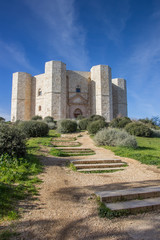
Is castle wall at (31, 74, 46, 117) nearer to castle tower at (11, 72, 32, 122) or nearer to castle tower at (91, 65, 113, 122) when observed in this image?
castle tower at (11, 72, 32, 122)

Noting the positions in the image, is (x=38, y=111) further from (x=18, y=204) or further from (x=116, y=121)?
(x=18, y=204)

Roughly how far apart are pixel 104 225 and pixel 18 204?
1385 mm

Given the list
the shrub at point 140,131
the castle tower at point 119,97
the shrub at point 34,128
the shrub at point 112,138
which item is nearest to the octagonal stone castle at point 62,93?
the castle tower at point 119,97

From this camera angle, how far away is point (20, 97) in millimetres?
25875

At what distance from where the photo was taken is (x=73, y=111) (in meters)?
26.6

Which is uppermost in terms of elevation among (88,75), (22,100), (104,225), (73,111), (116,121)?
(88,75)

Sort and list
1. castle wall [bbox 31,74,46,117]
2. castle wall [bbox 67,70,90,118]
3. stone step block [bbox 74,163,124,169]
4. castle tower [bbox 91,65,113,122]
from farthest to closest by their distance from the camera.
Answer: castle wall [bbox 67,70,90,118] < castle wall [bbox 31,74,46,117] < castle tower [bbox 91,65,113,122] < stone step block [bbox 74,163,124,169]

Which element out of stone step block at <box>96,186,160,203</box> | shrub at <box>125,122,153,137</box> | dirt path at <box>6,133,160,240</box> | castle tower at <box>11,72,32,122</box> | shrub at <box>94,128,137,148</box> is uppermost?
castle tower at <box>11,72,32,122</box>

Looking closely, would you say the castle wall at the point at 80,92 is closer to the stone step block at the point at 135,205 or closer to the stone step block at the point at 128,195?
the stone step block at the point at 128,195

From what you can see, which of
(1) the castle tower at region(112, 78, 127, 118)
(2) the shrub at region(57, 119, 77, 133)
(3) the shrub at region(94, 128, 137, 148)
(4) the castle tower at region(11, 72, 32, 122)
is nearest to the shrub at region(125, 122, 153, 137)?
(3) the shrub at region(94, 128, 137, 148)

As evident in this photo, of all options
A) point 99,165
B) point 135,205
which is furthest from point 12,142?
point 135,205

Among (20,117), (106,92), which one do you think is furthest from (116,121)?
(20,117)

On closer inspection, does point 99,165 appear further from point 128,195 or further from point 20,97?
point 20,97

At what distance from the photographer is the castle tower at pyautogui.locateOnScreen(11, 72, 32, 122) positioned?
25.6 m
